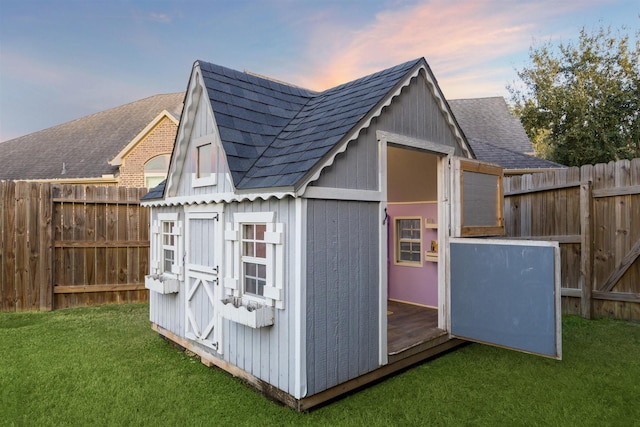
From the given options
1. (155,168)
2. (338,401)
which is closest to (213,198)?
(338,401)

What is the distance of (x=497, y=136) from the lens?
53.1 ft

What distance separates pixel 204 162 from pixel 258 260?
1.76m

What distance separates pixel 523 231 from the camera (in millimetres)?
7996

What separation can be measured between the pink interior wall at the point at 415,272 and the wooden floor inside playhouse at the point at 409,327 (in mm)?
266

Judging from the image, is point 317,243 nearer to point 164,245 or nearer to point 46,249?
point 164,245

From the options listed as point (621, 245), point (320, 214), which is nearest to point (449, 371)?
point (320, 214)

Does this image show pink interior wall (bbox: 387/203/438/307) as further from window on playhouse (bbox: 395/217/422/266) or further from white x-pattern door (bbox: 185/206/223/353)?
white x-pattern door (bbox: 185/206/223/353)

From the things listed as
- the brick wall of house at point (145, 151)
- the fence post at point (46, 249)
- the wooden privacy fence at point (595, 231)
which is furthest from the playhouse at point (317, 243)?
the brick wall of house at point (145, 151)

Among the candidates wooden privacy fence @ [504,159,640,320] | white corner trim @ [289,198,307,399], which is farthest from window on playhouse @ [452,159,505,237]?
white corner trim @ [289,198,307,399]

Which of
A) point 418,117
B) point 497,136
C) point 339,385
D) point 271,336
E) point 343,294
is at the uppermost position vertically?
point 497,136

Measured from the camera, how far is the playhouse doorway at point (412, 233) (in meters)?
7.50

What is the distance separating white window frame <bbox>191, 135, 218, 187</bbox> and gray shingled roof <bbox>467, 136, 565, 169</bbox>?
29.0ft

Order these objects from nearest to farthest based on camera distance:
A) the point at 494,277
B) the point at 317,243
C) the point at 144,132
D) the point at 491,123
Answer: the point at 317,243 → the point at 494,277 → the point at 144,132 → the point at 491,123

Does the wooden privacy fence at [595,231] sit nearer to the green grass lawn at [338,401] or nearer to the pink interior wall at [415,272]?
the green grass lawn at [338,401]
